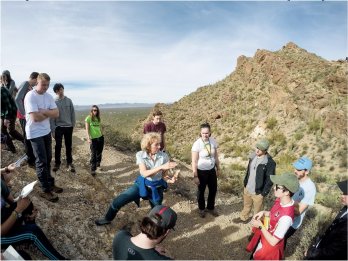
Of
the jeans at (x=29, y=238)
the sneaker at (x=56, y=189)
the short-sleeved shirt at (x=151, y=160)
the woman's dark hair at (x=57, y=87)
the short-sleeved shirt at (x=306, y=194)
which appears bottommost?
the sneaker at (x=56, y=189)

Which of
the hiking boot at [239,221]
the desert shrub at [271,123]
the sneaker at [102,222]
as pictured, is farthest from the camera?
the desert shrub at [271,123]

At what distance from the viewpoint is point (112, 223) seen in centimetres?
566

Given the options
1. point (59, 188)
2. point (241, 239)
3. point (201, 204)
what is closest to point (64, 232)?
point (59, 188)

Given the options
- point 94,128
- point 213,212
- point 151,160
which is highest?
point 94,128

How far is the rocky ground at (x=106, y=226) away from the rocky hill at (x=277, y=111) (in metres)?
7.66

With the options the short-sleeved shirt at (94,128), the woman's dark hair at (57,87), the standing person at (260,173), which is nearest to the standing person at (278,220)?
the standing person at (260,173)

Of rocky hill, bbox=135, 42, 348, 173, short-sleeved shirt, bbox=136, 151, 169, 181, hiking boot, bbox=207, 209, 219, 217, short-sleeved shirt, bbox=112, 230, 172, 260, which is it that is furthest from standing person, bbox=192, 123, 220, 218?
rocky hill, bbox=135, 42, 348, 173

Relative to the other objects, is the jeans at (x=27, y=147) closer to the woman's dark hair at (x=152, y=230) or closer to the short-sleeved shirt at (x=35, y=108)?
the short-sleeved shirt at (x=35, y=108)

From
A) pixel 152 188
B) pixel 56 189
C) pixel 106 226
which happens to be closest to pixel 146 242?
pixel 152 188

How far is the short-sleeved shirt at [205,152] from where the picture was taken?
227 inches

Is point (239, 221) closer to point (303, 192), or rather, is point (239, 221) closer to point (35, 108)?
point (303, 192)

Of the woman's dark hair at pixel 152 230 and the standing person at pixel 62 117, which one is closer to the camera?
the woman's dark hair at pixel 152 230

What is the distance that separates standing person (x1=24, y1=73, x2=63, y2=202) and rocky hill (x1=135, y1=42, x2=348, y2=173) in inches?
395

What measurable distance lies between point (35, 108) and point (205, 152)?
118 inches
